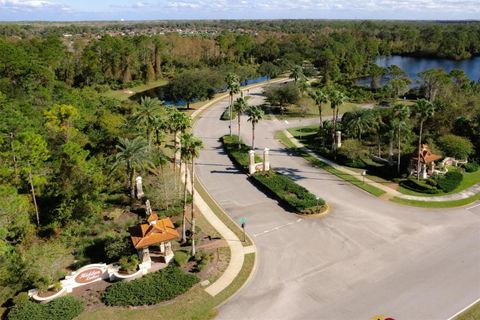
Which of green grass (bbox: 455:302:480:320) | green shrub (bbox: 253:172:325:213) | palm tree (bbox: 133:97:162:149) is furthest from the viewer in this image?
palm tree (bbox: 133:97:162:149)

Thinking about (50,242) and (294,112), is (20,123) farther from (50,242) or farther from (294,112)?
(294,112)

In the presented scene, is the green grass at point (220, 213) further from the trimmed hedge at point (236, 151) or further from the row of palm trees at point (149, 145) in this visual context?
the trimmed hedge at point (236, 151)

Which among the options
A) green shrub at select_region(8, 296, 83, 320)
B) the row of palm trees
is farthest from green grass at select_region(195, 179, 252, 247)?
green shrub at select_region(8, 296, 83, 320)

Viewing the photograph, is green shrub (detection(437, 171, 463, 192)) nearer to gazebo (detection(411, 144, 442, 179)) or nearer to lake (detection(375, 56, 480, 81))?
gazebo (detection(411, 144, 442, 179))

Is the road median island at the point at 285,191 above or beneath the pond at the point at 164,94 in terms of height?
beneath

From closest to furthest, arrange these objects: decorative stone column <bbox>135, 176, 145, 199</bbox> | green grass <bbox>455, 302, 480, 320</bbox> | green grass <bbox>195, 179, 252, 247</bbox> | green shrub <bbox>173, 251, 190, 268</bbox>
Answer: green grass <bbox>455, 302, 480, 320</bbox>, green shrub <bbox>173, 251, 190, 268</bbox>, green grass <bbox>195, 179, 252, 247</bbox>, decorative stone column <bbox>135, 176, 145, 199</bbox>

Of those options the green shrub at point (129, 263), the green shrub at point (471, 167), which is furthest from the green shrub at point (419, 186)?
A: the green shrub at point (129, 263)

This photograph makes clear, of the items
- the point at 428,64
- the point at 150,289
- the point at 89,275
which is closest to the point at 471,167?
the point at 150,289
